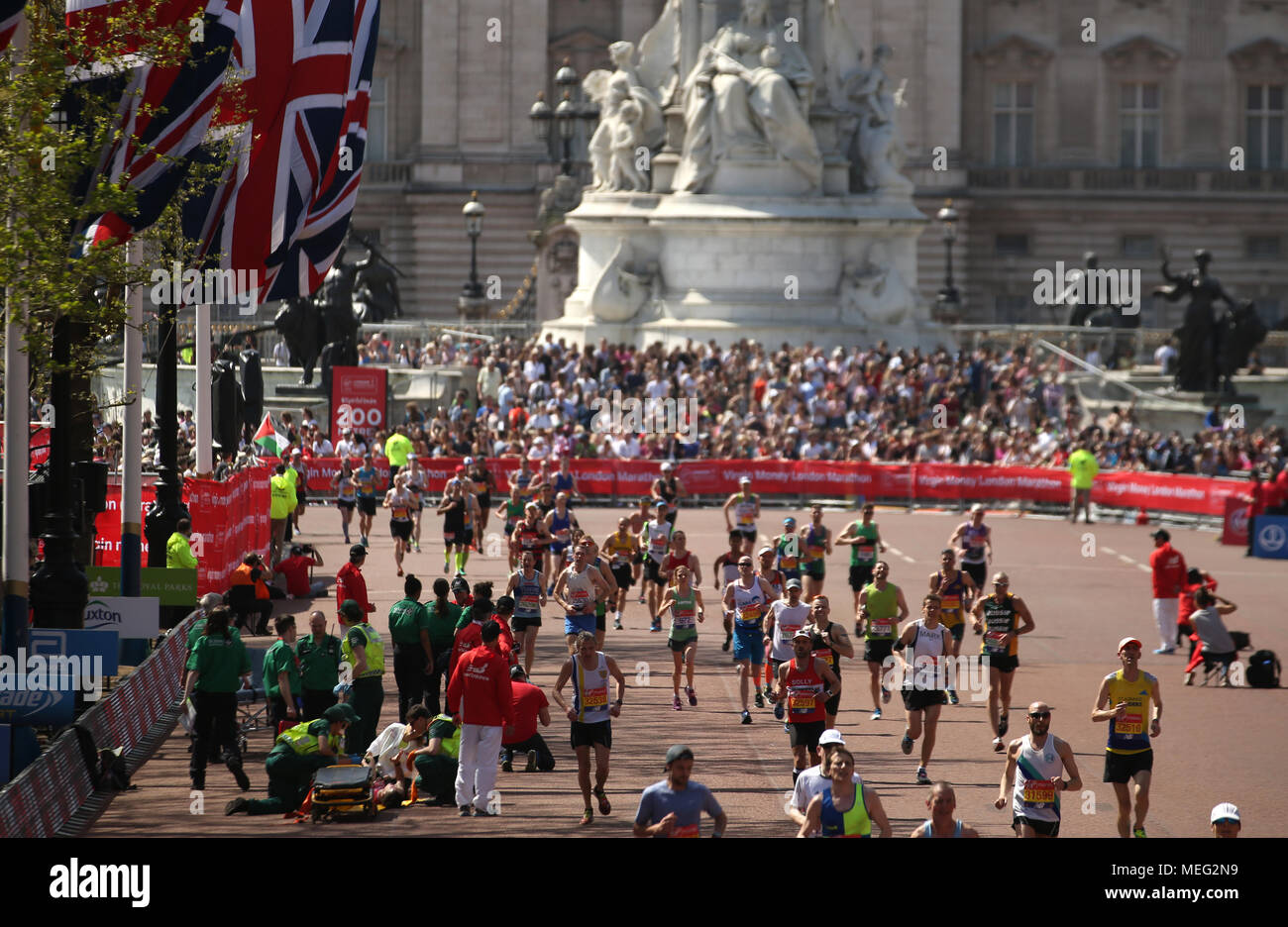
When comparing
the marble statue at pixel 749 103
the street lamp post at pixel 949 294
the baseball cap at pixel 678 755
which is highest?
the marble statue at pixel 749 103

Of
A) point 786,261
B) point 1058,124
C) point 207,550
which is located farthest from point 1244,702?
point 1058,124

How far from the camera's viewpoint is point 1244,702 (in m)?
22.8

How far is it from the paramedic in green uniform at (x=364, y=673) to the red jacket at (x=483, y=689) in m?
1.45

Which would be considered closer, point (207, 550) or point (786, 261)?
point (207, 550)

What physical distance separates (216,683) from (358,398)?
23.9 meters

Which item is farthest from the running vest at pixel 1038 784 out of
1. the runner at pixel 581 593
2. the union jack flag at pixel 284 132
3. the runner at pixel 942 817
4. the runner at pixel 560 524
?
the runner at pixel 560 524

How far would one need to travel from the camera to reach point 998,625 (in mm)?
21312

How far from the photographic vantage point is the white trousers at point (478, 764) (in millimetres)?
16922

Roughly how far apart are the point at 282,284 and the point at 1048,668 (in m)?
10.0

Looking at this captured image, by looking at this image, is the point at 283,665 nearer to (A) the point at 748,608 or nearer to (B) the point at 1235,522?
(A) the point at 748,608

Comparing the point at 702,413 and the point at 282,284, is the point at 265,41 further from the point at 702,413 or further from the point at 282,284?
the point at 702,413

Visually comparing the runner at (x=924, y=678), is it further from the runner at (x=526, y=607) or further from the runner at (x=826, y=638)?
the runner at (x=526, y=607)

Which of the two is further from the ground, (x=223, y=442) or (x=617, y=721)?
(x=223, y=442)
